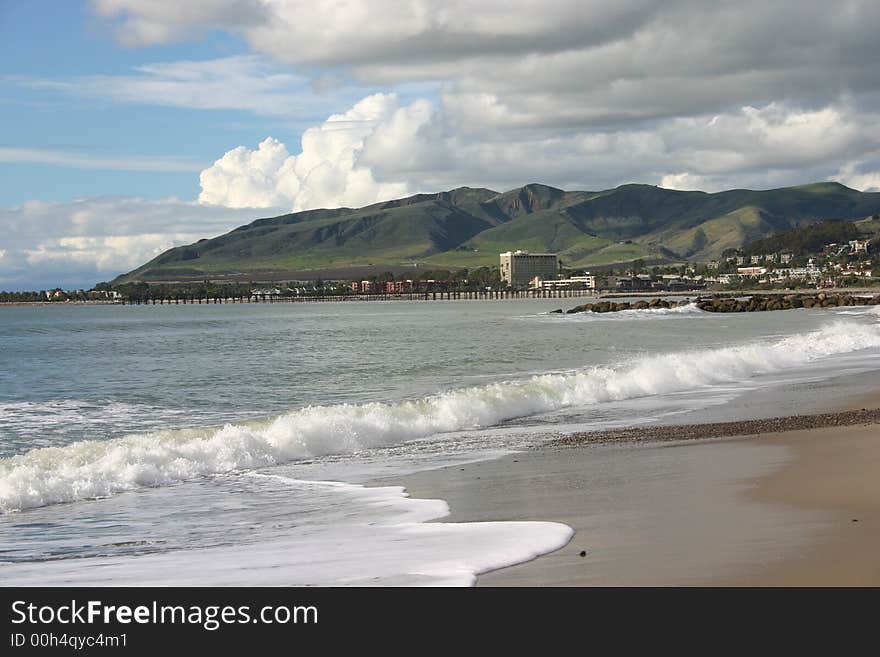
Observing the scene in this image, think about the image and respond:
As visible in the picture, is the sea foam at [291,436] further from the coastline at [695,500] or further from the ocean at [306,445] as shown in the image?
the coastline at [695,500]

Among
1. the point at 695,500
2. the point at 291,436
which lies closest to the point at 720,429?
the point at 695,500

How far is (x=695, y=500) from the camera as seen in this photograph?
→ 11.6m

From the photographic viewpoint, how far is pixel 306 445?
753 inches

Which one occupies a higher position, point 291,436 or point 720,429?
point 291,436

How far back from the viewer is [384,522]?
11.4 m

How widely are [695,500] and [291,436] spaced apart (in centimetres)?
960

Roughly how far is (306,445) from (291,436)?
35 cm

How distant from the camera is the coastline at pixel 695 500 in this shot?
8086 millimetres

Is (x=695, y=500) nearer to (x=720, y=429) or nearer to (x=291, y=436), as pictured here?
(x=720, y=429)

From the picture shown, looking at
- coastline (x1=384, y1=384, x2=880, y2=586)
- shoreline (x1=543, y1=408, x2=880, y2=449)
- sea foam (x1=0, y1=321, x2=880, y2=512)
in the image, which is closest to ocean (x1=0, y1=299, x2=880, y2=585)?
sea foam (x1=0, y1=321, x2=880, y2=512)

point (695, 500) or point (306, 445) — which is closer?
point (695, 500)
